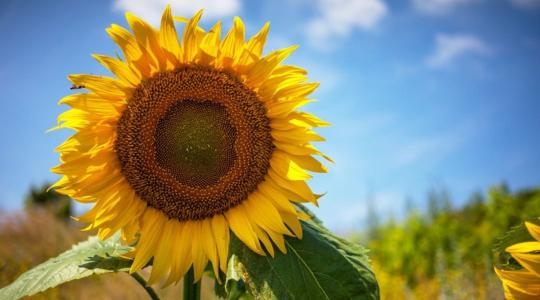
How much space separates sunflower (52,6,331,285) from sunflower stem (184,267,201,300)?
4.5 inches

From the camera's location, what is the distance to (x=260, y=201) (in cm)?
256

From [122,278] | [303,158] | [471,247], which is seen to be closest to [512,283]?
[303,158]

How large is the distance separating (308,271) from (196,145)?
816 millimetres

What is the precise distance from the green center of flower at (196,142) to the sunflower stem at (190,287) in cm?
45

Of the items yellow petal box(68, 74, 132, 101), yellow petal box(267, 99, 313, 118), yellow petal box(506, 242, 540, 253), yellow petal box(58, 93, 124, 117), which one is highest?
yellow petal box(267, 99, 313, 118)

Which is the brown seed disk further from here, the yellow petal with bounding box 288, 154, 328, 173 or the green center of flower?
the yellow petal with bounding box 288, 154, 328, 173

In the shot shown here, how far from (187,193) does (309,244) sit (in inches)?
25.4

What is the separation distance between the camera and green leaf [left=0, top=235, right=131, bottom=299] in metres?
2.38

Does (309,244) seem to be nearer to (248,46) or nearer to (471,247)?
(248,46)

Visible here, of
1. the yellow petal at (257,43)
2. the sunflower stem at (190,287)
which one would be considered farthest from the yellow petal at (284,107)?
the sunflower stem at (190,287)

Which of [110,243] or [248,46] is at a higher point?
[248,46]

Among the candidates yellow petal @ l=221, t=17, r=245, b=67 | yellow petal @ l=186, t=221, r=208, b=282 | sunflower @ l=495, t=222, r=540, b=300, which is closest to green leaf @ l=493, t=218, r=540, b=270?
sunflower @ l=495, t=222, r=540, b=300

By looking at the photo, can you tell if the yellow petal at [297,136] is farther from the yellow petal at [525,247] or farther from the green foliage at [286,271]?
the yellow petal at [525,247]

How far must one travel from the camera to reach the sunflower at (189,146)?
7.78 feet
